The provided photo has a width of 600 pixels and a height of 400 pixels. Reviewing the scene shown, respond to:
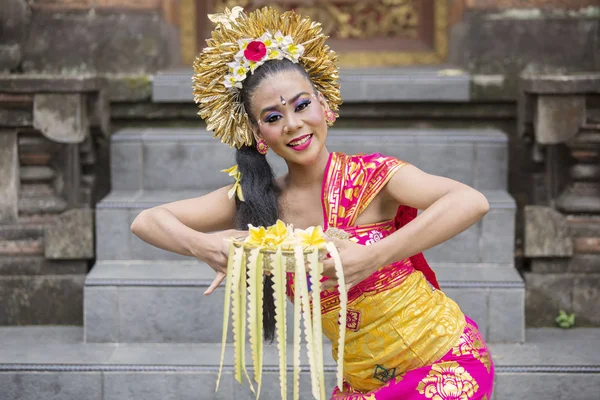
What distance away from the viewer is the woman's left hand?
255 centimetres

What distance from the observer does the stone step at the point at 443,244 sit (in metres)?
4.84

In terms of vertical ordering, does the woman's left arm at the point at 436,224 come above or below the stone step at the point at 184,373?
above

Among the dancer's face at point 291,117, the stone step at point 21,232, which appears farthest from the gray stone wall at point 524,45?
the dancer's face at point 291,117

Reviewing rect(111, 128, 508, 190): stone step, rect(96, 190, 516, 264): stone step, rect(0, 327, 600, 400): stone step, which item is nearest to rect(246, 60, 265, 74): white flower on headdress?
rect(0, 327, 600, 400): stone step

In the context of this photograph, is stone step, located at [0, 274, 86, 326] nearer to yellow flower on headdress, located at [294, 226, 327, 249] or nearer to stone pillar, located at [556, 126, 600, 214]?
stone pillar, located at [556, 126, 600, 214]

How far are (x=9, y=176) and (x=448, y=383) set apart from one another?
10.3 ft

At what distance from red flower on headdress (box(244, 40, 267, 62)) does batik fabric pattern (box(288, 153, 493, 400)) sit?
0.39 meters

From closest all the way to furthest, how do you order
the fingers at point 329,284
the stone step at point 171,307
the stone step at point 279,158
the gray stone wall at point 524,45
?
the fingers at point 329,284, the stone step at point 171,307, the stone step at point 279,158, the gray stone wall at point 524,45

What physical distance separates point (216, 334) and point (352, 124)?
165 centimetres

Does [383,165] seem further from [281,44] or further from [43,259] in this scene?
[43,259]

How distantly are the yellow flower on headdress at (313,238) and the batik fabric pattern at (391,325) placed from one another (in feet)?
1.08

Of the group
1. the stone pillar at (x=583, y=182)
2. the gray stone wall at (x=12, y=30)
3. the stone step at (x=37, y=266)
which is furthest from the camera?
the gray stone wall at (x=12, y=30)

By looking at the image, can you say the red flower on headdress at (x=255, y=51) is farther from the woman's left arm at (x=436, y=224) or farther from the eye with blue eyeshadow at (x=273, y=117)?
the woman's left arm at (x=436, y=224)

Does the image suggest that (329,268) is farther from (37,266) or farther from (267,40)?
(37,266)
